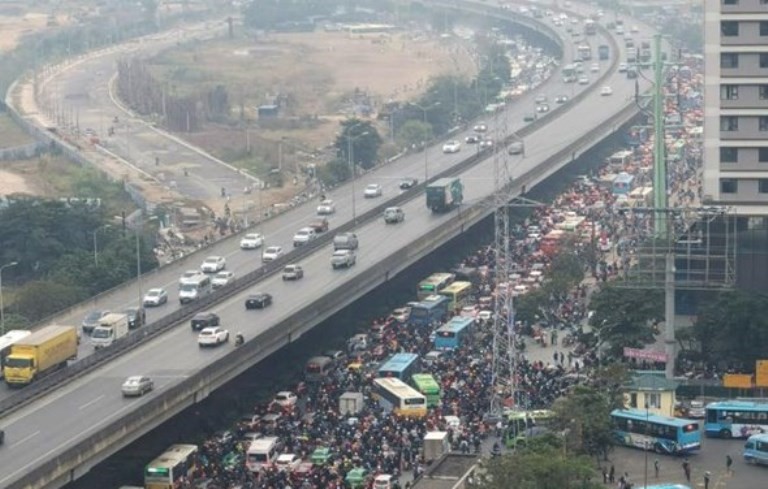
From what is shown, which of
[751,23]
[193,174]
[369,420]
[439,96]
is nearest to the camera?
[369,420]

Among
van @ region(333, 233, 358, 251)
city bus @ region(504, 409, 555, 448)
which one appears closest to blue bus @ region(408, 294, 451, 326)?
van @ region(333, 233, 358, 251)

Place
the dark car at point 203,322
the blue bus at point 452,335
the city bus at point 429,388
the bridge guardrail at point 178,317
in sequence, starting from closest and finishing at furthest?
the bridge guardrail at point 178,317, the city bus at point 429,388, the dark car at point 203,322, the blue bus at point 452,335

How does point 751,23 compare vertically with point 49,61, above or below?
above

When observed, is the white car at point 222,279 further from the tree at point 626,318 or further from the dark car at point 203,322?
the tree at point 626,318

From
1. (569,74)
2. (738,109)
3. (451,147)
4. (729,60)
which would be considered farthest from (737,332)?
(569,74)

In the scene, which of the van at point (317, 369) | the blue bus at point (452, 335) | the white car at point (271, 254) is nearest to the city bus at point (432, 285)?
the white car at point (271, 254)

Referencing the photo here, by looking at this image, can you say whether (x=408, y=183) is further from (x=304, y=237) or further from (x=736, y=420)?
(x=736, y=420)

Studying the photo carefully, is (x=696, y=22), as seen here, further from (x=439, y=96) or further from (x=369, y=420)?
(x=369, y=420)

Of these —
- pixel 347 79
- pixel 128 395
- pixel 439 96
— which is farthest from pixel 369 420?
pixel 347 79
